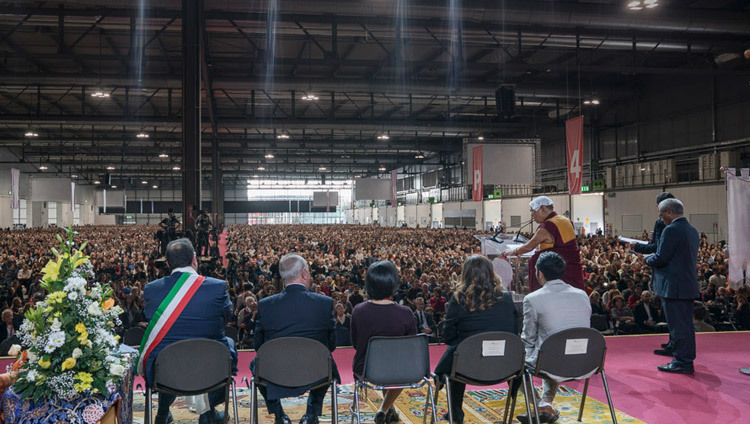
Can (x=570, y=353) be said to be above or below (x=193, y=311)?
below

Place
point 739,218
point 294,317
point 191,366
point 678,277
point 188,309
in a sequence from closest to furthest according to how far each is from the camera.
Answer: point 191,366
point 188,309
point 294,317
point 678,277
point 739,218

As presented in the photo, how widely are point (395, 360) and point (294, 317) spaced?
790 mm

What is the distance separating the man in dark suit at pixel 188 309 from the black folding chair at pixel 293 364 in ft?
1.30

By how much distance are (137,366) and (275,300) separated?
109 cm

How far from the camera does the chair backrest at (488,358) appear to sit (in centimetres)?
365

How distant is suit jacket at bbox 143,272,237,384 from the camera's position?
3691 mm

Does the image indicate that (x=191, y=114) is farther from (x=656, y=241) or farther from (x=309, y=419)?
(x=656, y=241)

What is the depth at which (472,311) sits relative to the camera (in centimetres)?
386

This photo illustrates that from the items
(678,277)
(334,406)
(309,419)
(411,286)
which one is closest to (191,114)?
(411,286)

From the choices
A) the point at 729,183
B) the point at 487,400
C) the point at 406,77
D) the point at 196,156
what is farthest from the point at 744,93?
the point at 487,400

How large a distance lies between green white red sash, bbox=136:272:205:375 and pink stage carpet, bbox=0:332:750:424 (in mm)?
1546

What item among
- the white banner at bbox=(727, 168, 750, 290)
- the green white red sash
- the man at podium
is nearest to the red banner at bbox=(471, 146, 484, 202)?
the white banner at bbox=(727, 168, 750, 290)

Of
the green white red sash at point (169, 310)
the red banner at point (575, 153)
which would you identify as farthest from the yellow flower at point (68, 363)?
the red banner at point (575, 153)

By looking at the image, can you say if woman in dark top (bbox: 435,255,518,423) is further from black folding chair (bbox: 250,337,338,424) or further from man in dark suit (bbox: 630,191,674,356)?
man in dark suit (bbox: 630,191,674,356)
